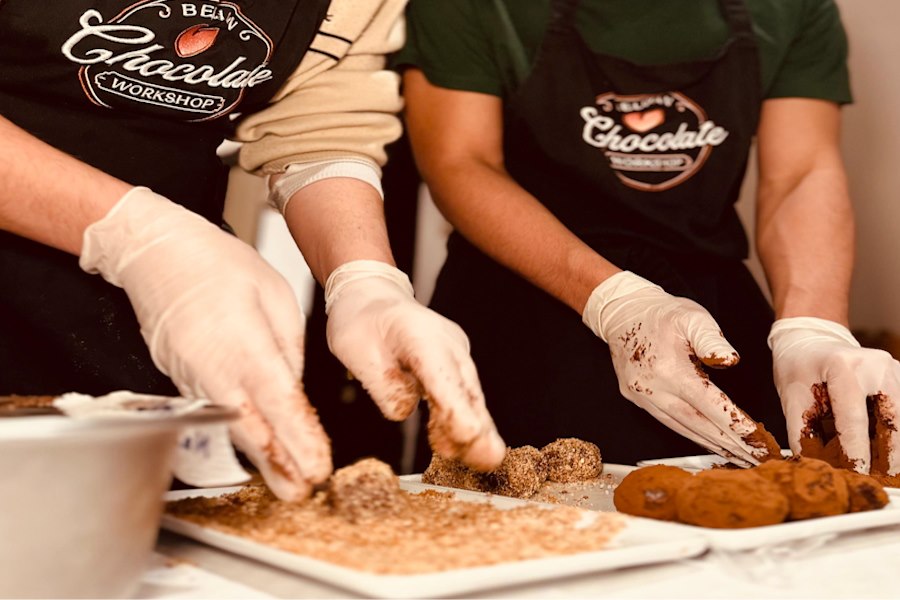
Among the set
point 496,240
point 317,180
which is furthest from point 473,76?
point 317,180

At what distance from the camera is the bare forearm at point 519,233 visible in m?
1.70

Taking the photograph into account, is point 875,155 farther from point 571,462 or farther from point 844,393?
point 571,462

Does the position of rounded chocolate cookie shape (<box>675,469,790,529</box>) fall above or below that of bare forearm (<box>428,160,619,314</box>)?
below

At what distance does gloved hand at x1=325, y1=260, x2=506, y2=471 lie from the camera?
1.01 m

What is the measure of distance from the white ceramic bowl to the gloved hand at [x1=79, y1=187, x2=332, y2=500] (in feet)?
0.67

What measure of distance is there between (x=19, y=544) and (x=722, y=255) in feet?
5.17

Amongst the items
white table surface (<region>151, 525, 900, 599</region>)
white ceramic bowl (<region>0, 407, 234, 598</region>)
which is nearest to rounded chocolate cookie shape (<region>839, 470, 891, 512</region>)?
white table surface (<region>151, 525, 900, 599</region>)

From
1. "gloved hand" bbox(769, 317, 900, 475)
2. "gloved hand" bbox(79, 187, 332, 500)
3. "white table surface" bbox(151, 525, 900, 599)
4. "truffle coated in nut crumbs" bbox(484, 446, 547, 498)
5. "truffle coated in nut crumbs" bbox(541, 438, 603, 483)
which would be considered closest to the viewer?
"white table surface" bbox(151, 525, 900, 599)

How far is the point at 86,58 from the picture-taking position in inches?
48.7

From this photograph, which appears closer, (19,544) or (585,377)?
(19,544)

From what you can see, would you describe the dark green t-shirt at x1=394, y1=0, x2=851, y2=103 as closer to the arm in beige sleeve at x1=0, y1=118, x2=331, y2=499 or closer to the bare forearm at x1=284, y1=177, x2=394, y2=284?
the bare forearm at x1=284, y1=177, x2=394, y2=284

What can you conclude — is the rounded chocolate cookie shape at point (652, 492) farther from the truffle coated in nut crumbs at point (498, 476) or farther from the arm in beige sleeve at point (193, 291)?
the arm in beige sleeve at point (193, 291)

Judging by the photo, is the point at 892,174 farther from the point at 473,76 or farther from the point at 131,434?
the point at 131,434

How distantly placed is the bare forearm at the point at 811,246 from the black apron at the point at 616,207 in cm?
12
